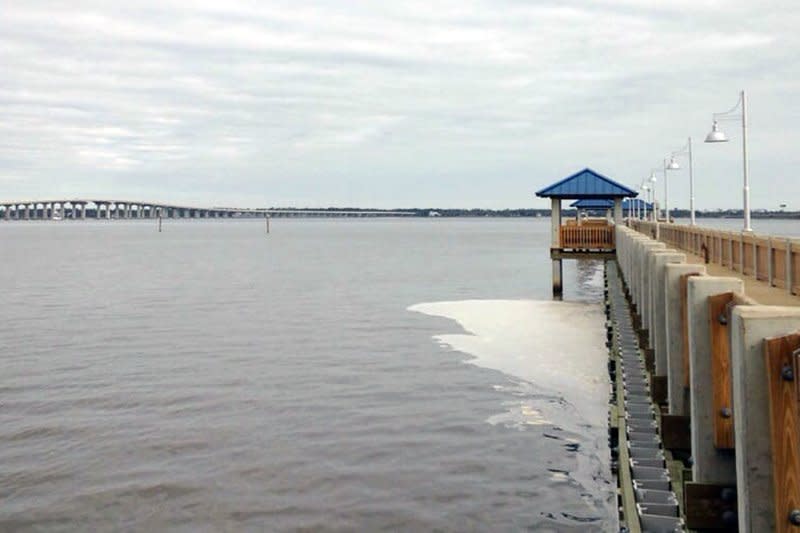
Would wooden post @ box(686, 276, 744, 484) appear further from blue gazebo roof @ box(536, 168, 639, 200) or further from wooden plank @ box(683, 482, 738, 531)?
blue gazebo roof @ box(536, 168, 639, 200)

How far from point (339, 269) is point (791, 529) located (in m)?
79.2

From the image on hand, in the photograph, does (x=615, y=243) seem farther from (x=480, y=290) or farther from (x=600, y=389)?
(x=600, y=389)

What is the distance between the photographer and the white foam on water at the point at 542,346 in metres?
21.8

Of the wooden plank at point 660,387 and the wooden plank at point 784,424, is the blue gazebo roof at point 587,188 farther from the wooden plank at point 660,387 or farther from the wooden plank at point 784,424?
the wooden plank at point 784,424

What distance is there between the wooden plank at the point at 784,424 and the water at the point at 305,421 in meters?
8.38

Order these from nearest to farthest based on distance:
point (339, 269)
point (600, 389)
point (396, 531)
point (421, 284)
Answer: point (396, 531) → point (600, 389) → point (421, 284) → point (339, 269)

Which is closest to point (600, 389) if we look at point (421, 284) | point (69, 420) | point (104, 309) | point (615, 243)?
point (69, 420)

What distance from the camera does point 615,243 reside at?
Result: 44.4 metres

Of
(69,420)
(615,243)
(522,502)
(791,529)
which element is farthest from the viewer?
(615,243)

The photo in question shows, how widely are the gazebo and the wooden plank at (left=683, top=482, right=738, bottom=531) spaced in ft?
122

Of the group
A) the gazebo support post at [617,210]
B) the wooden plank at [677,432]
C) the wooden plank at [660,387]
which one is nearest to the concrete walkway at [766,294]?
the wooden plank at [660,387]

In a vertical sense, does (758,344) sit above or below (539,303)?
above

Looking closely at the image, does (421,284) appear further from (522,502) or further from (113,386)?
(522,502)

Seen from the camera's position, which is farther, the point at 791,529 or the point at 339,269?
the point at 339,269
